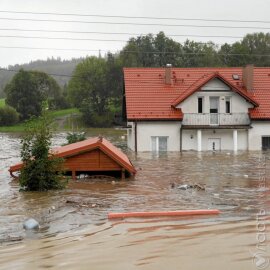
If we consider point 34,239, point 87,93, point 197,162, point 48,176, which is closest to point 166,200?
point 48,176

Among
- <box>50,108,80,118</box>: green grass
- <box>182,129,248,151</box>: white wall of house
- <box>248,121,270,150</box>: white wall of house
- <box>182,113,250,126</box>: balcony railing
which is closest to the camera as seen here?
<box>182,113,250,126</box>: balcony railing

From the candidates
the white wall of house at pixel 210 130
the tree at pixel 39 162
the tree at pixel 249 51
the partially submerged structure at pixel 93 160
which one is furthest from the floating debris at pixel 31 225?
the tree at pixel 249 51

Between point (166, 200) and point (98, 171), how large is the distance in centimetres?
645

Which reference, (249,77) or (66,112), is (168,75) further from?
(66,112)

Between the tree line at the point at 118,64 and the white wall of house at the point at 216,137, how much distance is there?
4717cm

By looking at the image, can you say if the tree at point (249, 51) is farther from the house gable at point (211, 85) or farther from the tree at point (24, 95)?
the house gable at point (211, 85)

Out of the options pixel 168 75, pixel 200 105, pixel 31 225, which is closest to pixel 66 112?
pixel 168 75

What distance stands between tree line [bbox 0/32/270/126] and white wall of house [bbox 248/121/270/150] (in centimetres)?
4708

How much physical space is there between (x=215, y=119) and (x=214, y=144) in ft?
6.18

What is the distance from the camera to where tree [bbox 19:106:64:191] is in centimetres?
1652

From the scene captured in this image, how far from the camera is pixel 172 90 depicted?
38.5m

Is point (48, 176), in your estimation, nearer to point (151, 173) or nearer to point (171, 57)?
point (151, 173)

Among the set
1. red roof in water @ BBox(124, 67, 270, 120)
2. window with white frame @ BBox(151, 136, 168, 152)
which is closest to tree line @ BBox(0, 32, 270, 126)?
red roof in water @ BBox(124, 67, 270, 120)

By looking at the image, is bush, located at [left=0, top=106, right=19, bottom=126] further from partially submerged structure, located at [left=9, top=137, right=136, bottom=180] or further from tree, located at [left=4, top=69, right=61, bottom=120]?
partially submerged structure, located at [left=9, top=137, right=136, bottom=180]
